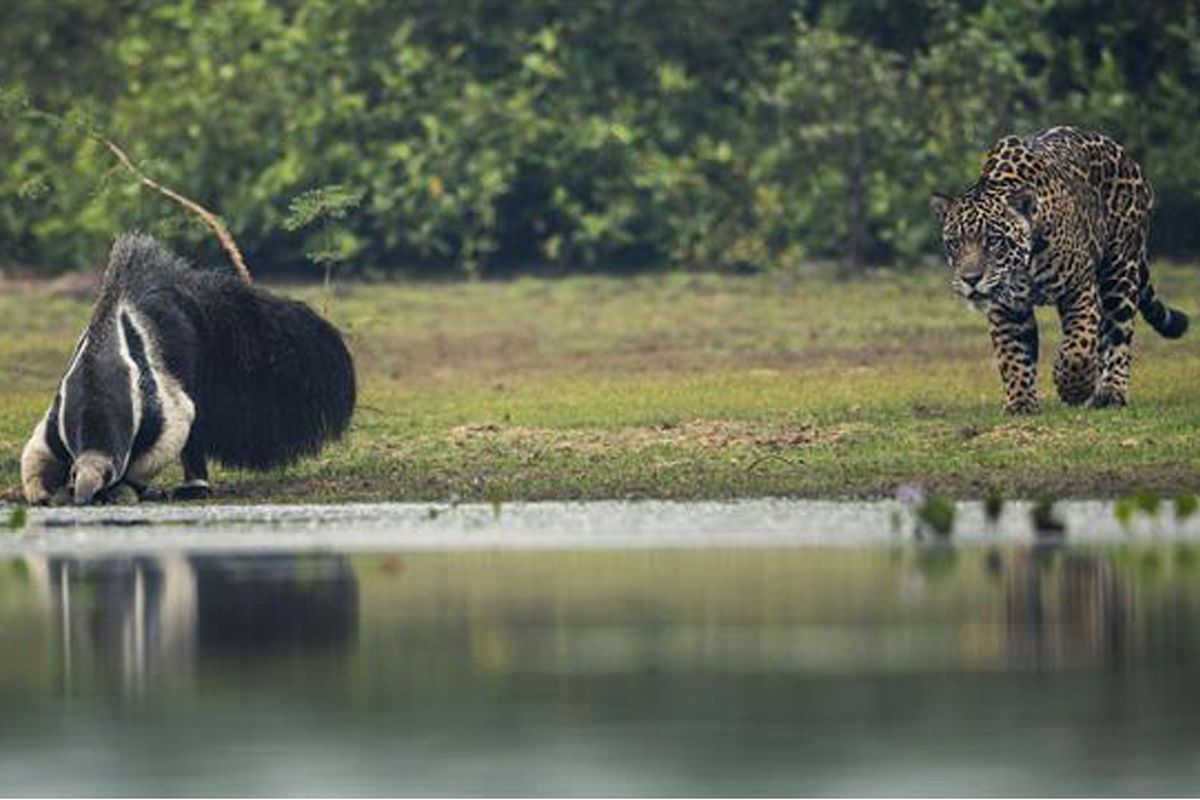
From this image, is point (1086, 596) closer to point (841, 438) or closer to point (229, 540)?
point (229, 540)

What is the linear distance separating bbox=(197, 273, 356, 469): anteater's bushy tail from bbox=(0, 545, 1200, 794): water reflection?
3.13 m

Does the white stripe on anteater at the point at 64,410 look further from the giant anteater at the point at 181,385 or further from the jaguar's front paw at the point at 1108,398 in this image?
the jaguar's front paw at the point at 1108,398

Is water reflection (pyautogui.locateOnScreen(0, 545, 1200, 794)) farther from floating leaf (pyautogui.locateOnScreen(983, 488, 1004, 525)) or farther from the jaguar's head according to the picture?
the jaguar's head

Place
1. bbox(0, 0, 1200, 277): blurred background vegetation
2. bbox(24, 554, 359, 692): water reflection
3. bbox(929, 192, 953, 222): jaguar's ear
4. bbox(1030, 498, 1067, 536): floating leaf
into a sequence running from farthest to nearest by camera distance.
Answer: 1. bbox(0, 0, 1200, 277): blurred background vegetation
2. bbox(929, 192, 953, 222): jaguar's ear
3. bbox(1030, 498, 1067, 536): floating leaf
4. bbox(24, 554, 359, 692): water reflection

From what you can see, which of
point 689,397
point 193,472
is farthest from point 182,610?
point 689,397

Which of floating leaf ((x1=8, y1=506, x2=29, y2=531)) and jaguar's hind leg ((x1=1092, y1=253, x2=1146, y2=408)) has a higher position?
jaguar's hind leg ((x1=1092, y1=253, x2=1146, y2=408))

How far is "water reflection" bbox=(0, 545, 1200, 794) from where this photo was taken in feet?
37.7

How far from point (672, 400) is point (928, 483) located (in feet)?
17.2

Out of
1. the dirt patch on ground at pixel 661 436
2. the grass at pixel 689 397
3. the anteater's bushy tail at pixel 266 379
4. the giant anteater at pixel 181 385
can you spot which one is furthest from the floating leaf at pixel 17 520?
the dirt patch on ground at pixel 661 436

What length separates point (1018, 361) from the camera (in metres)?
22.3

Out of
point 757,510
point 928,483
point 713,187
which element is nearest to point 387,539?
point 757,510

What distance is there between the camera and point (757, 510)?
729 inches

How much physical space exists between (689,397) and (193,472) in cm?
550

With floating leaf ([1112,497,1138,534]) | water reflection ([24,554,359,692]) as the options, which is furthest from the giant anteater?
floating leaf ([1112,497,1138,534])
